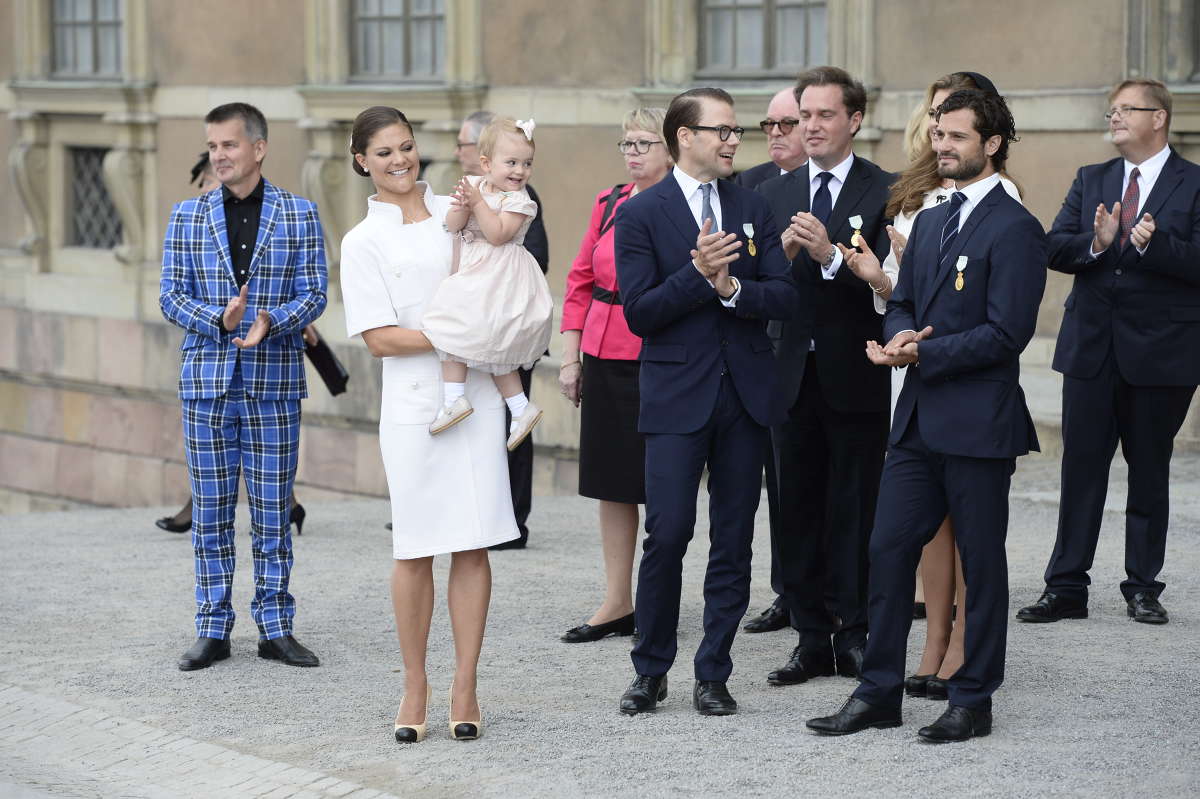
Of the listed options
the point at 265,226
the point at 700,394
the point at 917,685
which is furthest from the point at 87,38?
the point at 917,685

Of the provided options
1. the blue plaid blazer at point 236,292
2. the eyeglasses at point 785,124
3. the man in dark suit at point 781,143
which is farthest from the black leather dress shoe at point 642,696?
the eyeglasses at point 785,124

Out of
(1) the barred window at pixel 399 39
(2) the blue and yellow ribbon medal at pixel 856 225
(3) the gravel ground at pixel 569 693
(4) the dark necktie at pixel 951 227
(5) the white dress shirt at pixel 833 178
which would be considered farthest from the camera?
(1) the barred window at pixel 399 39

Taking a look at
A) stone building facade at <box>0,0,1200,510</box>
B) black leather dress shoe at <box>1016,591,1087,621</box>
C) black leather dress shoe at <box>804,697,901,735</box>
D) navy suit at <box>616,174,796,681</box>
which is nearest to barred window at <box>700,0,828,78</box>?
stone building facade at <box>0,0,1200,510</box>

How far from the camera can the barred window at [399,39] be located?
15266mm

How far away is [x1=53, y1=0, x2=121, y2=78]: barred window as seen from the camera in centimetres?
1795

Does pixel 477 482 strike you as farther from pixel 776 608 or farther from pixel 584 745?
pixel 776 608

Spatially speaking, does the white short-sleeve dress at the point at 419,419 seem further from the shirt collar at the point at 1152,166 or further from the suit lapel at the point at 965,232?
the shirt collar at the point at 1152,166

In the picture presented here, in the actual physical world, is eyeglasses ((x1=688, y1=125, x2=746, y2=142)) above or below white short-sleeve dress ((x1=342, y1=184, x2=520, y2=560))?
above

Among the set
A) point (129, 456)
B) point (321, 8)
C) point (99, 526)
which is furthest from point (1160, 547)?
point (129, 456)

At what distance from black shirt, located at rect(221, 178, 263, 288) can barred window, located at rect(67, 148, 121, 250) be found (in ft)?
37.4

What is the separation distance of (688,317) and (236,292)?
6.42ft

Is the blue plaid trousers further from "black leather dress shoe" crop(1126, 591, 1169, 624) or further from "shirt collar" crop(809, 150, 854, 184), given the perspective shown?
"black leather dress shoe" crop(1126, 591, 1169, 624)

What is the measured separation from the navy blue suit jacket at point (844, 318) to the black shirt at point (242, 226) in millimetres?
2000

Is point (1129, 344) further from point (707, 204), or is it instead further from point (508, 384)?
point (508, 384)
